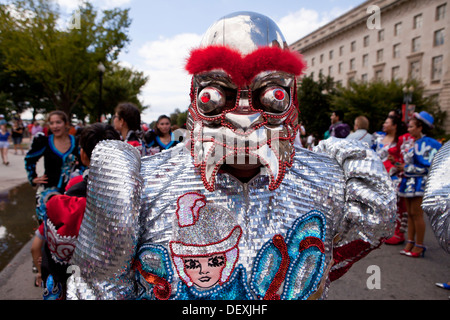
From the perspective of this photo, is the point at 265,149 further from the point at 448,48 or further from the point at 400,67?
the point at 400,67

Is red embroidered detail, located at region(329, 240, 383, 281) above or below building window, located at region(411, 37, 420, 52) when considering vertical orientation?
below

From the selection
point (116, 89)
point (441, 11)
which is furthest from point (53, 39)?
point (441, 11)

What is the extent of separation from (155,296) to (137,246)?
179 millimetres

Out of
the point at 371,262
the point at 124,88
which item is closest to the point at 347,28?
the point at 124,88

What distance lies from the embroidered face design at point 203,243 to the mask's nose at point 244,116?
0.29 m

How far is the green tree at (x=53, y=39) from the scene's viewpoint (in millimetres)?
Answer: 14008

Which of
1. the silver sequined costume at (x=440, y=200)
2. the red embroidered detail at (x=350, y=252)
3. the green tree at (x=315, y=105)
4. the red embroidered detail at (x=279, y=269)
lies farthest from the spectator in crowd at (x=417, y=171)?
the green tree at (x=315, y=105)

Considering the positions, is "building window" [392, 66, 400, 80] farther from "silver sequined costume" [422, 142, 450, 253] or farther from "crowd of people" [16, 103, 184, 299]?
"silver sequined costume" [422, 142, 450, 253]

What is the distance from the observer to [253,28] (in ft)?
3.70

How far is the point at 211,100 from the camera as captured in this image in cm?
106

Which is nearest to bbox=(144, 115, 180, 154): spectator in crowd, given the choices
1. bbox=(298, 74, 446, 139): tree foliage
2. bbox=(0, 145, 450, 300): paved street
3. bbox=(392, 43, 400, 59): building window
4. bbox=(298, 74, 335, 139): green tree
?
bbox=(0, 145, 450, 300): paved street

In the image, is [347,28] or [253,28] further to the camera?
[347,28]

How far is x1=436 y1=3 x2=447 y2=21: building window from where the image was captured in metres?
23.9

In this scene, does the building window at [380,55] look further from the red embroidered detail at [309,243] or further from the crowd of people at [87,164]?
the red embroidered detail at [309,243]
